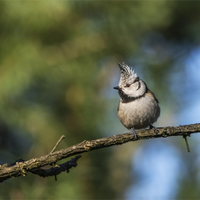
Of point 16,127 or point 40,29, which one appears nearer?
point 16,127

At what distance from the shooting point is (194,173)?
2.89 m

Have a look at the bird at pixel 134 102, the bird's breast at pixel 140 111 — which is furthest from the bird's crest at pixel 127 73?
the bird's breast at pixel 140 111

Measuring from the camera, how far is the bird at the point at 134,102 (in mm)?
2578

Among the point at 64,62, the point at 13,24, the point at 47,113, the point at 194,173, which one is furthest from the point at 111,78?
the point at 194,173

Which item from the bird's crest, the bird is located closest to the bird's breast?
the bird

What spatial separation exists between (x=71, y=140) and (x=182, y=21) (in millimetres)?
1664

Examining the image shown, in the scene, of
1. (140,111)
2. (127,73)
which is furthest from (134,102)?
(127,73)

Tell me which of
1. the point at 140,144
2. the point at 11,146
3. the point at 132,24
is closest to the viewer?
the point at 11,146

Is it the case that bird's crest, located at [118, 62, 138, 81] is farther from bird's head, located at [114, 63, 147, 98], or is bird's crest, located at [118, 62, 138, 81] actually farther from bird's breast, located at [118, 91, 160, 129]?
bird's breast, located at [118, 91, 160, 129]

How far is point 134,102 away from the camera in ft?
8.54

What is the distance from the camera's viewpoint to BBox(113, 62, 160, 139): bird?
258cm

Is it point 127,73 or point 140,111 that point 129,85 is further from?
point 140,111

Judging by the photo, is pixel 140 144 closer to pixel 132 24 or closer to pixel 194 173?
pixel 194 173

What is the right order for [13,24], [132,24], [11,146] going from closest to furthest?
[11,146]
[13,24]
[132,24]
